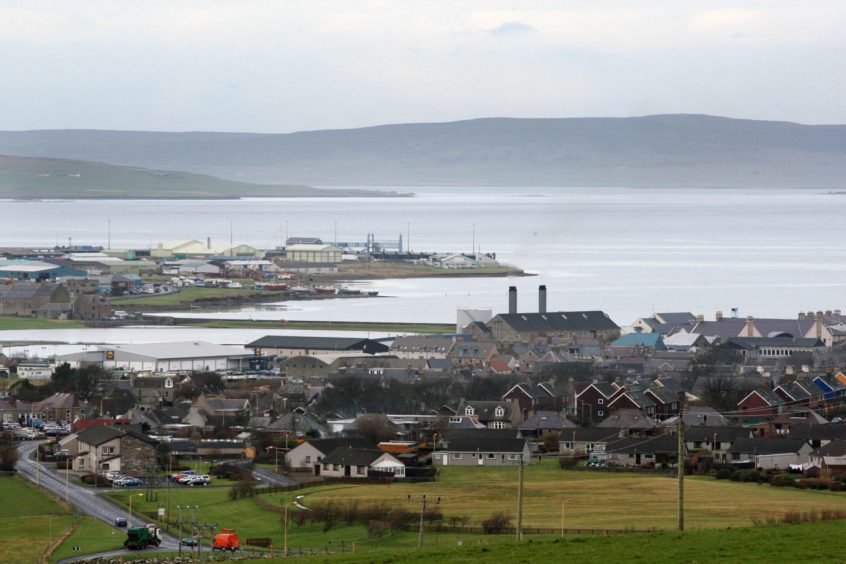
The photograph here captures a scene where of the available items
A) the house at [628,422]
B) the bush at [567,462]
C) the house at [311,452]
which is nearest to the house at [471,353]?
the house at [628,422]

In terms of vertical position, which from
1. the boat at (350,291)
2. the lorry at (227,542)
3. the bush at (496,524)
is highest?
the boat at (350,291)

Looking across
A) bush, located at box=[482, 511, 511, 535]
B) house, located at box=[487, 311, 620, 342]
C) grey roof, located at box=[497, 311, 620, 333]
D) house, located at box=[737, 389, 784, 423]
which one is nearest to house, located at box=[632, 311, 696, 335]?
house, located at box=[487, 311, 620, 342]

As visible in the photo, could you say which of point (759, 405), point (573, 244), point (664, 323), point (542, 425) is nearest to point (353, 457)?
point (542, 425)

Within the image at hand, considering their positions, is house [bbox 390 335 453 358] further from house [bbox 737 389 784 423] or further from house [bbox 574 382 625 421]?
house [bbox 737 389 784 423]

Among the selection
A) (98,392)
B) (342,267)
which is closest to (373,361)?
(98,392)

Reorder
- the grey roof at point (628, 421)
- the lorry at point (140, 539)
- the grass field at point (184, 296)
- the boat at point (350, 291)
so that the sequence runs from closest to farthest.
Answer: the lorry at point (140, 539) < the grey roof at point (628, 421) < the grass field at point (184, 296) < the boat at point (350, 291)

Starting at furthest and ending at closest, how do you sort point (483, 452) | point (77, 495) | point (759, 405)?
point (759, 405)
point (483, 452)
point (77, 495)

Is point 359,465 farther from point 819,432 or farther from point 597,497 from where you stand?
point 819,432

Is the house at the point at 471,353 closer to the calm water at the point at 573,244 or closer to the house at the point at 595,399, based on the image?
the house at the point at 595,399
